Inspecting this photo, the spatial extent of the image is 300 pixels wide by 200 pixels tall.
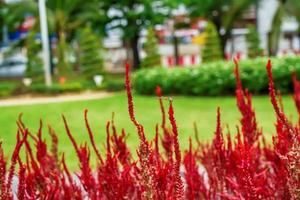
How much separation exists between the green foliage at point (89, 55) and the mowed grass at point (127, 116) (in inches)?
323

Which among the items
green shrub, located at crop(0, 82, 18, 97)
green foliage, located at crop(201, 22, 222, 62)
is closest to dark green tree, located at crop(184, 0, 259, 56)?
green foliage, located at crop(201, 22, 222, 62)

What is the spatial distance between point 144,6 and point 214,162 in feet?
90.6

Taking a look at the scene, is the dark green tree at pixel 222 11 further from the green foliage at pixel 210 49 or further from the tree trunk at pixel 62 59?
the tree trunk at pixel 62 59

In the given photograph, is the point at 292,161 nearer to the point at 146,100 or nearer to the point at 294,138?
the point at 294,138

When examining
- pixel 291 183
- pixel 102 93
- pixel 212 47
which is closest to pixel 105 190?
pixel 291 183

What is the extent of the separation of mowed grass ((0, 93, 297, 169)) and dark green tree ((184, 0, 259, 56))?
1487 cm

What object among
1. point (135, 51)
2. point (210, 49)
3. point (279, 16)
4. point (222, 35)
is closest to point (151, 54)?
point (210, 49)

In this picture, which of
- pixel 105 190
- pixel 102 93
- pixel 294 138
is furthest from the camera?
pixel 102 93

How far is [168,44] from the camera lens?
57062 millimetres

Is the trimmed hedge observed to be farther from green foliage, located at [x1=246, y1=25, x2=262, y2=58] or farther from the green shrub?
green foliage, located at [x1=246, y1=25, x2=262, y2=58]

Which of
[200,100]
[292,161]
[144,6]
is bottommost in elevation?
[200,100]

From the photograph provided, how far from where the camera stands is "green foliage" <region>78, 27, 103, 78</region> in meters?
27.9

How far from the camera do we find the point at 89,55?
2823cm

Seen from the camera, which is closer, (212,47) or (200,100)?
(200,100)
